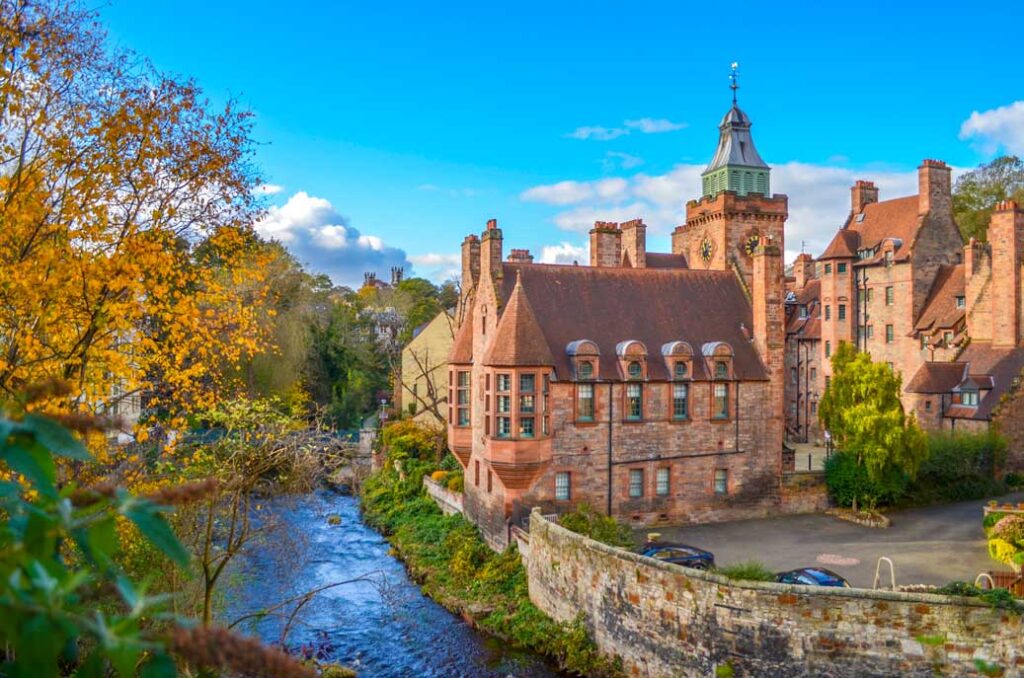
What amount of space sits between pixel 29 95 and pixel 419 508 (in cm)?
2536

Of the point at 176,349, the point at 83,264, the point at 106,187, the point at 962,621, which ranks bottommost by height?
the point at 962,621

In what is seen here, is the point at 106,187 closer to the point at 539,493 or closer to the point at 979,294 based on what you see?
the point at 539,493

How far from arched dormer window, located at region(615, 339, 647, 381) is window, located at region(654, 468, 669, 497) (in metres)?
3.47

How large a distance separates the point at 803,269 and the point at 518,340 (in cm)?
3711

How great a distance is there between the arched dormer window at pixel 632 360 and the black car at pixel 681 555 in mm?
6813

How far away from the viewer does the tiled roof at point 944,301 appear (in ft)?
134

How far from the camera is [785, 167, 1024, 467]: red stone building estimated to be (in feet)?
119

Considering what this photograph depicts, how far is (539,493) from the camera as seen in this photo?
2622cm

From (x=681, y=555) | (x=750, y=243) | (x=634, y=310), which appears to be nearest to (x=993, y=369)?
(x=750, y=243)

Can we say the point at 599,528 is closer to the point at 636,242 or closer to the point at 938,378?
the point at 636,242

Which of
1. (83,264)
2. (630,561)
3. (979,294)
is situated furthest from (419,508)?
(979,294)

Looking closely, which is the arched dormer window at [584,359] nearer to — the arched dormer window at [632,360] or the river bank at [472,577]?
the arched dormer window at [632,360]

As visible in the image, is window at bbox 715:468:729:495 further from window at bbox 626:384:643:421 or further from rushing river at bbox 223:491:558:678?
rushing river at bbox 223:491:558:678

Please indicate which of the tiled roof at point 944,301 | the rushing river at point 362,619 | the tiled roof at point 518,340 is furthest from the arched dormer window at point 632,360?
the tiled roof at point 944,301
